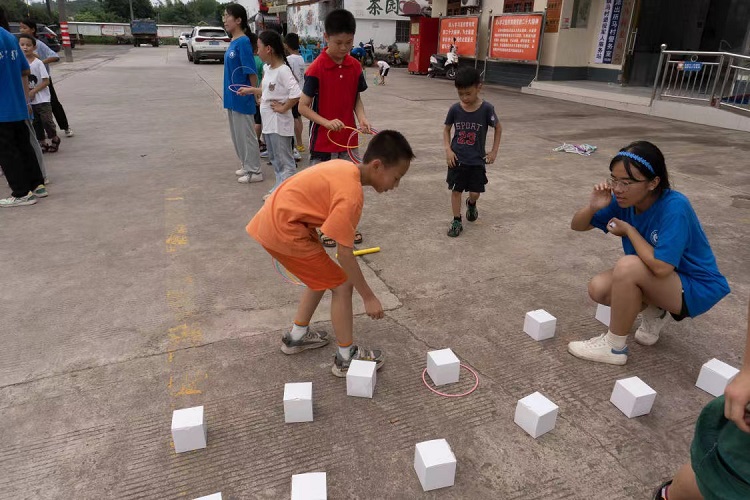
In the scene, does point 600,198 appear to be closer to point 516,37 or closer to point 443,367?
point 443,367

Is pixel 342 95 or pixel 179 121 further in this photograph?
pixel 179 121

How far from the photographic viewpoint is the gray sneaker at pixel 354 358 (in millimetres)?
2621

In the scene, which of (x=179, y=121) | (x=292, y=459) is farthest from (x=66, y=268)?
(x=179, y=121)

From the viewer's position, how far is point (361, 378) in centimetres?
241

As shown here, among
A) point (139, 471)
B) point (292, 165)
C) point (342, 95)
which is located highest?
point (342, 95)

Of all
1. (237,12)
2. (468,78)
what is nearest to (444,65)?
(237,12)

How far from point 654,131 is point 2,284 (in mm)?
10305

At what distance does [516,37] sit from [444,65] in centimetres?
402

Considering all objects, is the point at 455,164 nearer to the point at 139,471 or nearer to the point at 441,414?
the point at 441,414

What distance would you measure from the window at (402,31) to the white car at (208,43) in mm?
9665

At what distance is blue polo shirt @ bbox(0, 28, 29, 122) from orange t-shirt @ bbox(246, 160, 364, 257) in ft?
12.7

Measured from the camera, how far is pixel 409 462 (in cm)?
210

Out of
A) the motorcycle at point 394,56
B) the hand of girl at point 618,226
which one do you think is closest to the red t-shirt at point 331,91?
the hand of girl at point 618,226

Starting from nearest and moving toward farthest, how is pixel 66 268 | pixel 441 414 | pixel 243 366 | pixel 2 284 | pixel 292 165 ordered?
pixel 441 414
pixel 243 366
pixel 2 284
pixel 66 268
pixel 292 165
